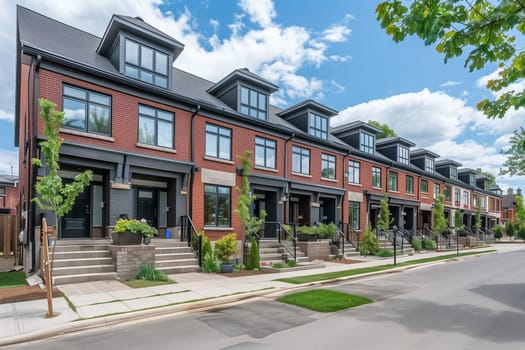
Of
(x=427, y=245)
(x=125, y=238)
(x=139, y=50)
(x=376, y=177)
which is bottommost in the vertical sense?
(x=427, y=245)

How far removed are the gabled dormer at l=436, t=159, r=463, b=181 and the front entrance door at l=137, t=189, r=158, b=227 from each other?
3592 centimetres

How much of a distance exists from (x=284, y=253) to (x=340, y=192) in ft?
26.8

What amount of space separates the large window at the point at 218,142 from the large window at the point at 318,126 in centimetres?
677

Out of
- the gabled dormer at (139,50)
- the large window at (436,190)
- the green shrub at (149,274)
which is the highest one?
the gabled dormer at (139,50)

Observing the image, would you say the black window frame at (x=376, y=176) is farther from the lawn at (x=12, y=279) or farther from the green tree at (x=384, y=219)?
the lawn at (x=12, y=279)

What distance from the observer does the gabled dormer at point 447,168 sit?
4050 centimetres

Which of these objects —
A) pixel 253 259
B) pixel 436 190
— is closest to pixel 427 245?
pixel 436 190

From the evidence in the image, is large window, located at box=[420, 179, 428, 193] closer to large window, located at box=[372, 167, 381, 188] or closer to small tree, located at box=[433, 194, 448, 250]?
small tree, located at box=[433, 194, 448, 250]

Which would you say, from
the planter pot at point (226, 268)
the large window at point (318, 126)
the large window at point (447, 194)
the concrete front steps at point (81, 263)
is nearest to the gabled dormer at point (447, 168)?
the large window at point (447, 194)

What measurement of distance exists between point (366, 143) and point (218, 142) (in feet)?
48.9

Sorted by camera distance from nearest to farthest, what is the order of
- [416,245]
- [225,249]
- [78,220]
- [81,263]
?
[81,263] < [78,220] < [225,249] < [416,245]

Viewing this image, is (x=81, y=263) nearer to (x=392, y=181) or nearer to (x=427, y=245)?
(x=427, y=245)

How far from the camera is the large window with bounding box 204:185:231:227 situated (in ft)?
53.3

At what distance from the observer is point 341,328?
21.4 feet
